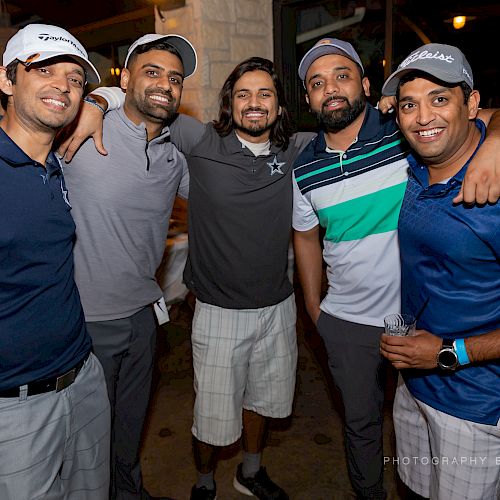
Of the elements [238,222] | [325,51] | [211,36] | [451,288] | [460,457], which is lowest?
[460,457]

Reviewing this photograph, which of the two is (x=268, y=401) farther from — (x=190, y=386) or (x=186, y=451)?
(x=190, y=386)

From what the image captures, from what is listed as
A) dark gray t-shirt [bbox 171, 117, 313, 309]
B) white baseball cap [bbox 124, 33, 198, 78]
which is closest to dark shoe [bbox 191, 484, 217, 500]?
dark gray t-shirt [bbox 171, 117, 313, 309]

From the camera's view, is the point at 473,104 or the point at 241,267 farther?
the point at 241,267

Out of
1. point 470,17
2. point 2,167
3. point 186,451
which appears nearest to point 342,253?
point 2,167

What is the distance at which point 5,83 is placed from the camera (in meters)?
1.83

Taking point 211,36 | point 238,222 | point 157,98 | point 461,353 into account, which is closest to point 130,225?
point 238,222

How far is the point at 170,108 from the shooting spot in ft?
8.37

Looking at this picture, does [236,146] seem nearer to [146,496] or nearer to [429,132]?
[429,132]

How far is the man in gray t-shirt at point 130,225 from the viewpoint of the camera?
7.48 ft

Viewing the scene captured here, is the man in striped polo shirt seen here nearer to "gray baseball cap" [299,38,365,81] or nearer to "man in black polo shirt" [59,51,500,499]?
"gray baseball cap" [299,38,365,81]

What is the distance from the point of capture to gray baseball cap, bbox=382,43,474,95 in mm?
1758

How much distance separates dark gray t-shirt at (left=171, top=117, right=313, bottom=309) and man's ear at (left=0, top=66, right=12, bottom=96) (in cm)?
103

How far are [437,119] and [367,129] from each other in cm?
69

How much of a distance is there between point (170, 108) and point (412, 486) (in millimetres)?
2112
